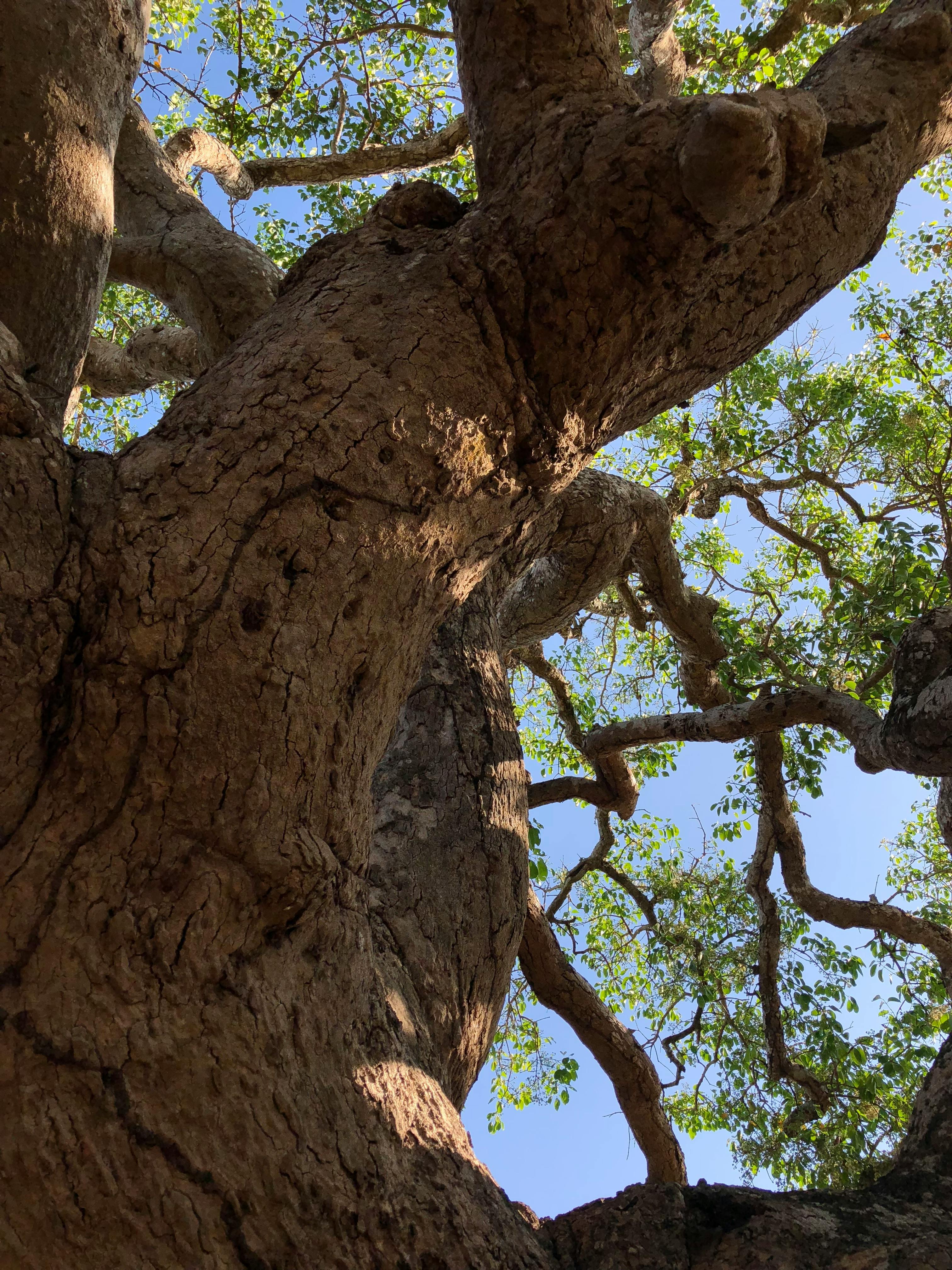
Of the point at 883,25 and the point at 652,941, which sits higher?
the point at 883,25

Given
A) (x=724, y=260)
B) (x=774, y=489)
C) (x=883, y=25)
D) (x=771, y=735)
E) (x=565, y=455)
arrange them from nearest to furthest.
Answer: (x=565, y=455) → (x=724, y=260) → (x=883, y=25) → (x=771, y=735) → (x=774, y=489)

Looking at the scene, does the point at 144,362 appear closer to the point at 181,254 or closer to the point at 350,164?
the point at 181,254

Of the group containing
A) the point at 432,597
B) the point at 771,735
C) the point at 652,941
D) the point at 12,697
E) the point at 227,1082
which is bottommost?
the point at 227,1082

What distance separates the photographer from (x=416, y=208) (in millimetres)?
2229

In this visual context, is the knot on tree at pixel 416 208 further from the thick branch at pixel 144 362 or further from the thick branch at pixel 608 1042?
the thick branch at pixel 608 1042

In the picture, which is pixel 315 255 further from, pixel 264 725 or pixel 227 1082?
pixel 227 1082

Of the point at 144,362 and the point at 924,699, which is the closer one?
the point at 924,699

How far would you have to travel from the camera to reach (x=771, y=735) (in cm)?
518

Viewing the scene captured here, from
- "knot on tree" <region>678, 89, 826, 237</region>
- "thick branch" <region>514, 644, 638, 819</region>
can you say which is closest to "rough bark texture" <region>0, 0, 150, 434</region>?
"knot on tree" <region>678, 89, 826, 237</region>

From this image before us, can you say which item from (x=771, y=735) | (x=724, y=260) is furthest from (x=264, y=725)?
(x=771, y=735)

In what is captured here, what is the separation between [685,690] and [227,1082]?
4893mm

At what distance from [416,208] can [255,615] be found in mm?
1305

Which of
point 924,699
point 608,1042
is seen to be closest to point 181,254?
point 924,699

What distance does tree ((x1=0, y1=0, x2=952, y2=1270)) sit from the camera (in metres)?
1.26
